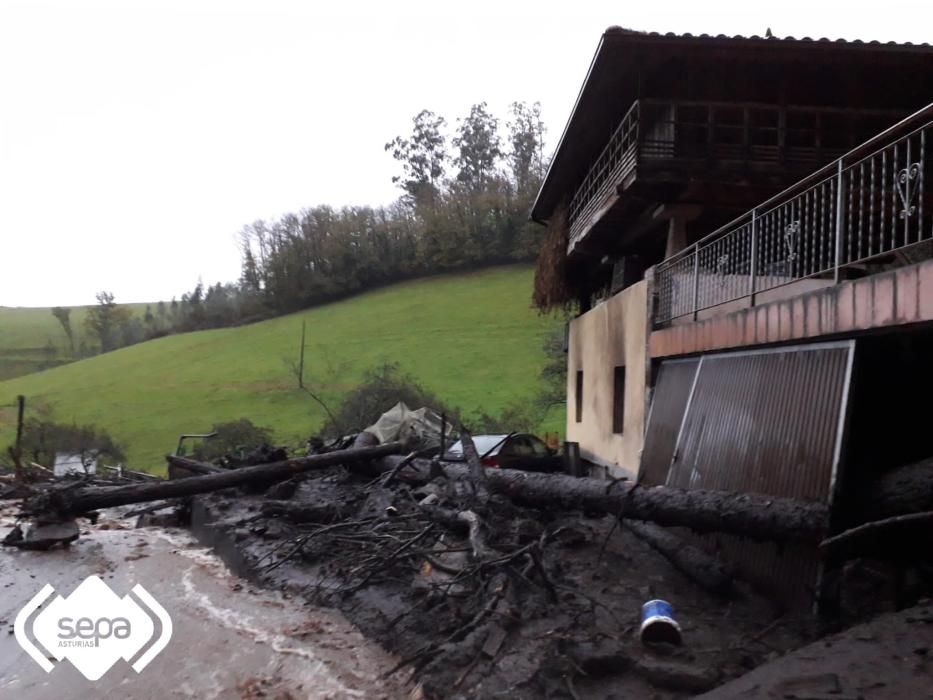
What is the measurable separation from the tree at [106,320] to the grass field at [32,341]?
9.62ft

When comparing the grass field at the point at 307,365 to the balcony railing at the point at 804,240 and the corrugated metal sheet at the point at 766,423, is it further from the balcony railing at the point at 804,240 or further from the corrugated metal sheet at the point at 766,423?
the corrugated metal sheet at the point at 766,423

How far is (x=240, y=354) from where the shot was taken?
47.7m

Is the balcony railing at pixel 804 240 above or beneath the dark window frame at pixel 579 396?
above

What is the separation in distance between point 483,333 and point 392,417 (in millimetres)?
26473

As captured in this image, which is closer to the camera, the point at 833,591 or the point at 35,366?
the point at 833,591

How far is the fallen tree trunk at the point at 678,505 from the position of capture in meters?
5.04

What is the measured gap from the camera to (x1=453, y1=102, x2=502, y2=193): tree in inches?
2498

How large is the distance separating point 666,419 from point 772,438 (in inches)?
107

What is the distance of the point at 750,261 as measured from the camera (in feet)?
24.3

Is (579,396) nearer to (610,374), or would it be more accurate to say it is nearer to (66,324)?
(610,374)

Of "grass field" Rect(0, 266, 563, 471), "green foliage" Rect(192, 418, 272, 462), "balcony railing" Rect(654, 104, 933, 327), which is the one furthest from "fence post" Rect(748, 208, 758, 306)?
"grass field" Rect(0, 266, 563, 471)

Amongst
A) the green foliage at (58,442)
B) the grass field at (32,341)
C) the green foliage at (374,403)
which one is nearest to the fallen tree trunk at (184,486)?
the green foliage at (374,403)

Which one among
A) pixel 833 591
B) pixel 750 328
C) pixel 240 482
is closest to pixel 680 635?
pixel 833 591

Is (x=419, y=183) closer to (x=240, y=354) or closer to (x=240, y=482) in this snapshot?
(x=240, y=354)
